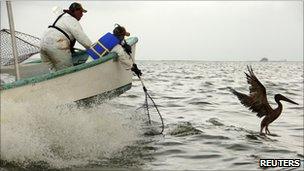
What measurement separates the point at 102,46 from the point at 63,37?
3.01 ft

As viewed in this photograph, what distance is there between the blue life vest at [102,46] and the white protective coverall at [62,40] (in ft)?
Answer: 0.88

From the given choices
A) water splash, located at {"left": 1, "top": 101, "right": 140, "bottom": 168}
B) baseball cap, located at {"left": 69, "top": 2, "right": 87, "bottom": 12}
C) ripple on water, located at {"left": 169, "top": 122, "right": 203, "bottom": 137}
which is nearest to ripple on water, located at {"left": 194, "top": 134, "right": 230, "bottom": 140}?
ripple on water, located at {"left": 169, "top": 122, "right": 203, "bottom": 137}

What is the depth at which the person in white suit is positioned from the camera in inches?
344

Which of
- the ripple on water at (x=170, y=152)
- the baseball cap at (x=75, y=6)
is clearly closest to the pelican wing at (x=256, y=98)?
the ripple on water at (x=170, y=152)

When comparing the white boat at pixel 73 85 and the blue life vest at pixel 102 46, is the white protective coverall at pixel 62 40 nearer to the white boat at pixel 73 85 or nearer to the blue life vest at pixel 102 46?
the blue life vest at pixel 102 46

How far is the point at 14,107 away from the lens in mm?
6668

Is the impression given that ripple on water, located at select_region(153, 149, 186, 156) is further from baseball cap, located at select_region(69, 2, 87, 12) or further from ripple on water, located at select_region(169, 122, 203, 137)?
baseball cap, located at select_region(69, 2, 87, 12)

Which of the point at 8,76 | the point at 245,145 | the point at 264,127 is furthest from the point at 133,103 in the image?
the point at 245,145

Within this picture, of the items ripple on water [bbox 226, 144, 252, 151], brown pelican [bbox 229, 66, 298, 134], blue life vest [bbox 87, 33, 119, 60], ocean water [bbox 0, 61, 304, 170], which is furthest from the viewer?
blue life vest [bbox 87, 33, 119, 60]

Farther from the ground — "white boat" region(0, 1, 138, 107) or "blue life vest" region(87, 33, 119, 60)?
"blue life vest" region(87, 33, 119, 60)

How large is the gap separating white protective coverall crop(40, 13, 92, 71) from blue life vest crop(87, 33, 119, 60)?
0.88 feet

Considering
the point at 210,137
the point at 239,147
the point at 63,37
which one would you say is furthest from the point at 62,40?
the point at 239,147

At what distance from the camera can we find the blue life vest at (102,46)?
9188mm

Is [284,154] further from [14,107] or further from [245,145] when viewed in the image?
[14,107]
